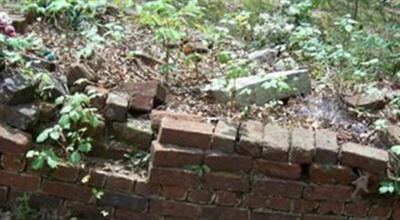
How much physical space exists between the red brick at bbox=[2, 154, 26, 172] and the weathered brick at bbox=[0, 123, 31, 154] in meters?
0.03

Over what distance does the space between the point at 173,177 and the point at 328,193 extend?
2.01 ft

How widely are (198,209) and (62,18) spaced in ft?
3.94

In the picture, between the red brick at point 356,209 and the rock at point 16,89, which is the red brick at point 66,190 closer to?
the rock at point 16,89

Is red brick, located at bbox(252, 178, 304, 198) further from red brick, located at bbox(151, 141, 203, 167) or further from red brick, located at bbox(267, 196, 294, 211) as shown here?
red brick, located at bbox(151, 141, 203, 167)

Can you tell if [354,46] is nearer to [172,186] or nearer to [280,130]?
[280,130]

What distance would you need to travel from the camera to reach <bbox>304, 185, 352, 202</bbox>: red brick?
245cm

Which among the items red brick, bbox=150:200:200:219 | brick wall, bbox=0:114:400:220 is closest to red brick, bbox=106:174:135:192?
brick wall, bbox=0:114:400:220

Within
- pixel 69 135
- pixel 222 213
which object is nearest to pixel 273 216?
pixel 222 213

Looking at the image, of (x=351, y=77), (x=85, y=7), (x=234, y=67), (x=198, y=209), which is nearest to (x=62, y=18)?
(x=85, y=7)

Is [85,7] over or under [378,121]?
over

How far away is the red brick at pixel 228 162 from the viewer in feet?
7.91

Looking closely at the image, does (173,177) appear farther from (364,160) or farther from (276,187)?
(364,160)

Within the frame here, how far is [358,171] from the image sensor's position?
2449mm

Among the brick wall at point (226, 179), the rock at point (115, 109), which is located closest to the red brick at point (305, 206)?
the brick wall at point (226, 179)
